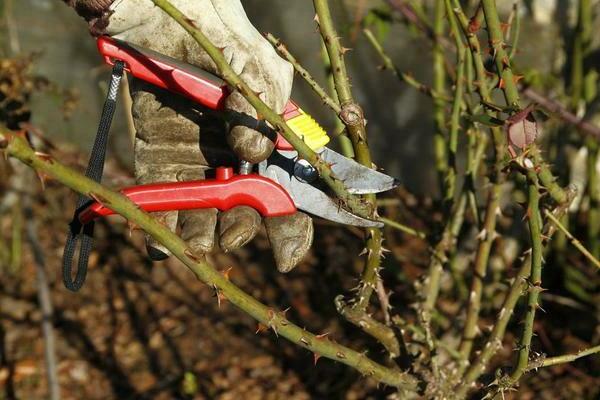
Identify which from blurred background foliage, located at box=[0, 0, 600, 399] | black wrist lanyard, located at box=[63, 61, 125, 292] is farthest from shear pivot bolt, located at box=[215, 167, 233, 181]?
blurred background foliage, located at box=[0, 0, 600, 399]

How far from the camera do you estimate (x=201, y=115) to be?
5.82ft

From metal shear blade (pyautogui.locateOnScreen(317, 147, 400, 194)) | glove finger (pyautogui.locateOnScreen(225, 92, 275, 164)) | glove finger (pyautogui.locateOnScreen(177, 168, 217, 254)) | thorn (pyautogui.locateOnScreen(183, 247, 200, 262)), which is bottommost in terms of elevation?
glove finger (pyautogui.locateOnScreen(177, 168, 217, 254))

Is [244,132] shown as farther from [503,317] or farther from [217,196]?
[503,317]

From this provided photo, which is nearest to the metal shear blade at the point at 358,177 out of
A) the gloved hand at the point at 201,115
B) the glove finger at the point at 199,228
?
the gloved hand at the point at 201,115

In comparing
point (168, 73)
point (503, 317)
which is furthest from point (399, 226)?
point (168, 73)

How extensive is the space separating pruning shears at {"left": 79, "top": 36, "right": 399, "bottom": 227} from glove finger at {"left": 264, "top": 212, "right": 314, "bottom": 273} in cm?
2

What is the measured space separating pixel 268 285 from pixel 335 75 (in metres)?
2.48

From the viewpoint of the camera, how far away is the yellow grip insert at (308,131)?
5.43 feet

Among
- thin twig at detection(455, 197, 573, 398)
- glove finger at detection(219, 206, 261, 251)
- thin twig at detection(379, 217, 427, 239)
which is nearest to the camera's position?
glove finger at detection(219, 206, 261, 251)

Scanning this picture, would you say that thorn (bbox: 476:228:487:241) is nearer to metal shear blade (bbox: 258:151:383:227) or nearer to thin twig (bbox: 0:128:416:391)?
thin twig (bbox: 0:128:416:391)

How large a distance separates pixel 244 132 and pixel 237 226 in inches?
8.0

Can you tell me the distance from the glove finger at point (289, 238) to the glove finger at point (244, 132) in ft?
0.72

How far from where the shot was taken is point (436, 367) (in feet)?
7.30

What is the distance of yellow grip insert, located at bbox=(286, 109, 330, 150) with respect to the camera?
1.65 metres
